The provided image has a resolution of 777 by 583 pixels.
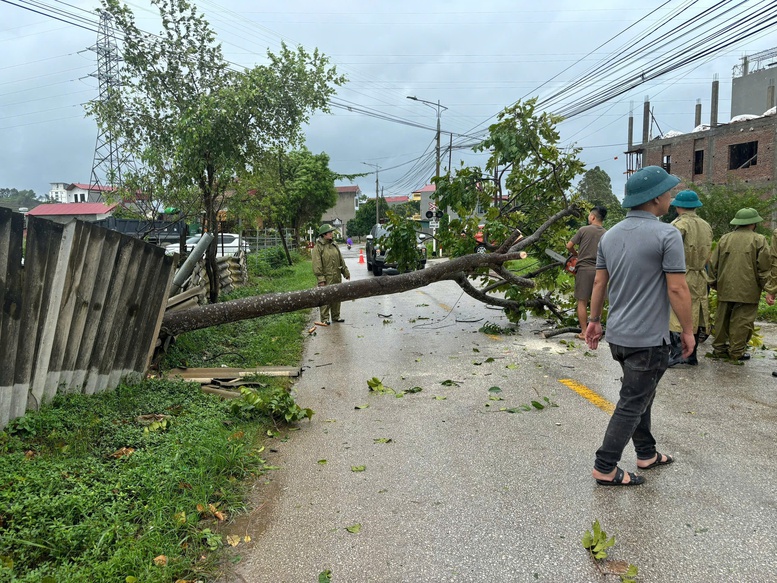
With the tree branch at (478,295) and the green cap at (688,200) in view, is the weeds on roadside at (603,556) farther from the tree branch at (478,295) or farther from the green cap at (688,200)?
the tree branch at (478,295)

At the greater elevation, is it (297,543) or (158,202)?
(158,202)

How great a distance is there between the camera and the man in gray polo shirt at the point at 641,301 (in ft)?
12.2

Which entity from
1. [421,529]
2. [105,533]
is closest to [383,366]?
[421,529]

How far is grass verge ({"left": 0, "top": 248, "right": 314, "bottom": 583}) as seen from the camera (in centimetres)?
297

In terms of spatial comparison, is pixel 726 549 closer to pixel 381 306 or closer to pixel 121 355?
pixel 121 355

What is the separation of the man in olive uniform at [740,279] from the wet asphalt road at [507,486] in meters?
0.48

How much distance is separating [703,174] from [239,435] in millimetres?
42710

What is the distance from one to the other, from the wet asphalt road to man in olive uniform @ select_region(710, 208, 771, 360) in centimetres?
48

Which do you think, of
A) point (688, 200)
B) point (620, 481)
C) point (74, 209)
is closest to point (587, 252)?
point (688, 200)

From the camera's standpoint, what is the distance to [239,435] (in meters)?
4.73

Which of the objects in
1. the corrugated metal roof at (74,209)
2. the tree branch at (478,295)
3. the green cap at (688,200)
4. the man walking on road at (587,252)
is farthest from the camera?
the corrugated metal roof at (74,209)

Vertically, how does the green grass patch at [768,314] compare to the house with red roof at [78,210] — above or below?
below

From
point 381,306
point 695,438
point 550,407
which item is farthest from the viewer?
point 381,306

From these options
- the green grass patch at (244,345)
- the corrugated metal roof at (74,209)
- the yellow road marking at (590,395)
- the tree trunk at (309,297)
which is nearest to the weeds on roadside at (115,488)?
the tree trunk at (309,297)
